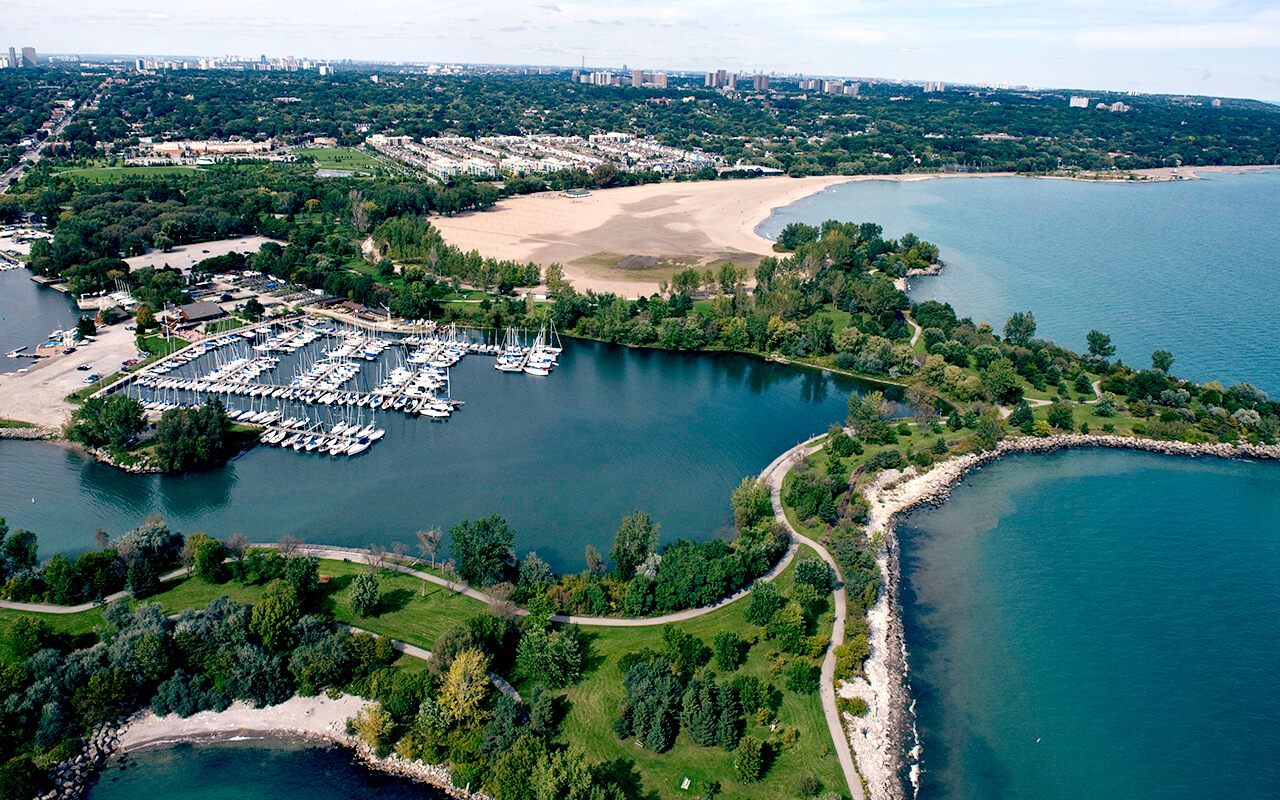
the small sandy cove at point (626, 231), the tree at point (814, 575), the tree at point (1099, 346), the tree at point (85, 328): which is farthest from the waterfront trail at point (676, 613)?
the small sandy cove at point (626, 231)

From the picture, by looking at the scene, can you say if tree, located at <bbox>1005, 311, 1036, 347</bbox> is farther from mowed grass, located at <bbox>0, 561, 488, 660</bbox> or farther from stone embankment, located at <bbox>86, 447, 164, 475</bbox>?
stone embankment, located at <bbox>86, 447, 164, 475</bbox>

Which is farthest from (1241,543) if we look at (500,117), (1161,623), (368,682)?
(500,117)

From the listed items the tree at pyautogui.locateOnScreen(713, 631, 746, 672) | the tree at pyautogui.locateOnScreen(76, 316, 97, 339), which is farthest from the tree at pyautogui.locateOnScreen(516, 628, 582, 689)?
the tree at pyautogui.locateOnScreen(76, 316, 97, 339)

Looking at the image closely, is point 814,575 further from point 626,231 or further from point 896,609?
point 626,231

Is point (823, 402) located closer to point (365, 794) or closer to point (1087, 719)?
point (1087, 719)

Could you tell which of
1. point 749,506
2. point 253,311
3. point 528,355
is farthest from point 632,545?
point 253,311

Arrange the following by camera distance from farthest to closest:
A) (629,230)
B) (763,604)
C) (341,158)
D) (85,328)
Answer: (341,158) < (629,230) < (85,328) < (763,604)
